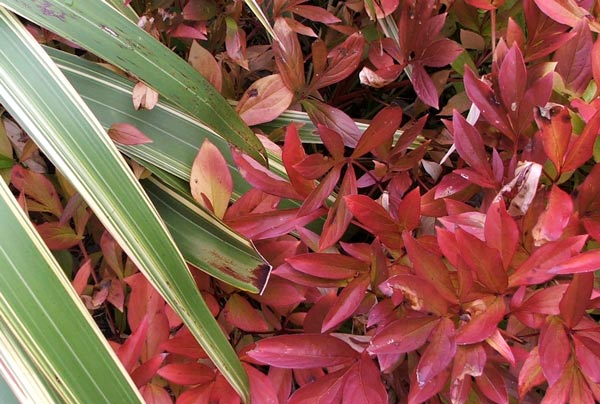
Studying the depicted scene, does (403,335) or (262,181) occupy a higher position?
(262,181)

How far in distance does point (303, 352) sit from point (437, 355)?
120 millimetres

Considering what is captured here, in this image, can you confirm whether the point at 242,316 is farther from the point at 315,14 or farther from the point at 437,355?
the point at 315,14

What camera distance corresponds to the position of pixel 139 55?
1.95 ft

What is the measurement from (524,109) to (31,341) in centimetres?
45

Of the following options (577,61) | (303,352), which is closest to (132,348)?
(303,352)

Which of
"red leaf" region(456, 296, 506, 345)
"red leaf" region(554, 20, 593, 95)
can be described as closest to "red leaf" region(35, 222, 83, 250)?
"red leaf" region(456, 296, 506, 345)

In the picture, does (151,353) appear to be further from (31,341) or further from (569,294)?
(569,294)

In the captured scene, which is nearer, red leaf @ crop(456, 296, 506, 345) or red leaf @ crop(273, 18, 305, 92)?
red leaf @ crop(456, 296, 506, 345)

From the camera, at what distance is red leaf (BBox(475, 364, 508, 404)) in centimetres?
48

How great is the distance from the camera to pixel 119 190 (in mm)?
524

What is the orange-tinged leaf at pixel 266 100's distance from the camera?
66 cm

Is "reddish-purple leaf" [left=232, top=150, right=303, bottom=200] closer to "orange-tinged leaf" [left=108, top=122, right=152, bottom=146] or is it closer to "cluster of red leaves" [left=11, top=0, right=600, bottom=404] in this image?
"cluster of red leaves" [left=11, top=0, right=600, bottom=404]

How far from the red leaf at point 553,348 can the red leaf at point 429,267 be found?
0.25ft

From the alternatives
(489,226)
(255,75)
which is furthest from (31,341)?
(255,75)
